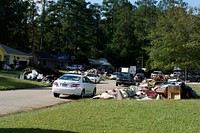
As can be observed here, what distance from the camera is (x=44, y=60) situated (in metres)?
79.8

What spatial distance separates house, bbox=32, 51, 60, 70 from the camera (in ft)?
252

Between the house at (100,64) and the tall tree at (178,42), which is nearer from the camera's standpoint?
the tall tree at (178,42)

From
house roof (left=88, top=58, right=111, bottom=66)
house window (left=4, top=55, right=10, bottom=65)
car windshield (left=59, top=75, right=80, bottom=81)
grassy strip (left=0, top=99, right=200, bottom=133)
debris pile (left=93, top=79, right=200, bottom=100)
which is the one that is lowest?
grassy strip (left=0, top=99, right=200, bottom=133)

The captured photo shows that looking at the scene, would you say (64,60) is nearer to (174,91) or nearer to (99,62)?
(99,62)

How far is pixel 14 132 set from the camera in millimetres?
8703

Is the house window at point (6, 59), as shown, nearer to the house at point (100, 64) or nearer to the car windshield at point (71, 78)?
the car windshield at point (71, 78)

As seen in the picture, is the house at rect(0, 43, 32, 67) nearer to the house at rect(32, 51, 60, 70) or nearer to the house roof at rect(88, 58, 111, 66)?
the house at rect(32, 51, 60, 70)

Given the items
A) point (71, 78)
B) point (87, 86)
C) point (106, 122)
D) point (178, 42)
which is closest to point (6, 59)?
point (178, 42)

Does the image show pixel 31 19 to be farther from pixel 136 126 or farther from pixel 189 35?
pixel 136 126

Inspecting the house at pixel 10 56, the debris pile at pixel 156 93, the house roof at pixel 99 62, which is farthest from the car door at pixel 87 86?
the house roof at pixel 99 62

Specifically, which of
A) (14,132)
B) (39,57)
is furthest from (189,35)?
(14,132)

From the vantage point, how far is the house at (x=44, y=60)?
7683 centimetres

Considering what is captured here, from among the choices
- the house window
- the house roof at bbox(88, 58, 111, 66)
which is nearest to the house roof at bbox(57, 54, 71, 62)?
the house roof at bbox(88, 58, 111, 66)

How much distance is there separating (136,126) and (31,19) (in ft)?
283
